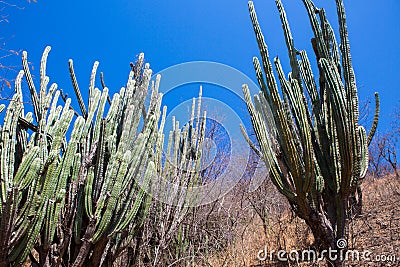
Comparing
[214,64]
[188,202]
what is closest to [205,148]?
[188,202]

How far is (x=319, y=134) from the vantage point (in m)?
4.16

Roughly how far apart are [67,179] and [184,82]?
6.60 ft

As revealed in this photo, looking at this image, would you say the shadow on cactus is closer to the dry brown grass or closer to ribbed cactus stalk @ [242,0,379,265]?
ribbed cactus stalk @ [242,0,379,265]

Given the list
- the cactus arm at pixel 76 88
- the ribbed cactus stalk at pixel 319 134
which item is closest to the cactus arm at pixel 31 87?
the cactus arm at pixel 76 88

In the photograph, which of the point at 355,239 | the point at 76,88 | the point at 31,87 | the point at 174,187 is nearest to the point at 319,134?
the point at 355,239

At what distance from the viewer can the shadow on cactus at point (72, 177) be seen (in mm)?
3209

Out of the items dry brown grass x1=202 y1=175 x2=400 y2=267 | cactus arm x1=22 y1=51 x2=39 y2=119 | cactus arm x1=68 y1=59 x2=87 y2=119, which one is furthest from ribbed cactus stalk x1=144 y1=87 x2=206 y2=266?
cactus arm x1=22 y1=51 x2=39 y2=119

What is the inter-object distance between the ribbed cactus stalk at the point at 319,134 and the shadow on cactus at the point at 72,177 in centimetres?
151

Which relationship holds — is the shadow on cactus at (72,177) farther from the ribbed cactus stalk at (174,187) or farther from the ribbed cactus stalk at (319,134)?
the ribbed cactus stalk at (319,134)

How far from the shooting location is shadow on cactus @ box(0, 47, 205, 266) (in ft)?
10.5

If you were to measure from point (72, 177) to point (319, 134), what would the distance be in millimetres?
2747

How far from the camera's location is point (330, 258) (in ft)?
12.8

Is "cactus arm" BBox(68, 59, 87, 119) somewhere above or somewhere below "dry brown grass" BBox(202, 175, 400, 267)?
above

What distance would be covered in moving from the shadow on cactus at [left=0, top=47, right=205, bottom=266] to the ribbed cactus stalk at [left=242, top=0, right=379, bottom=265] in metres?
1.51
